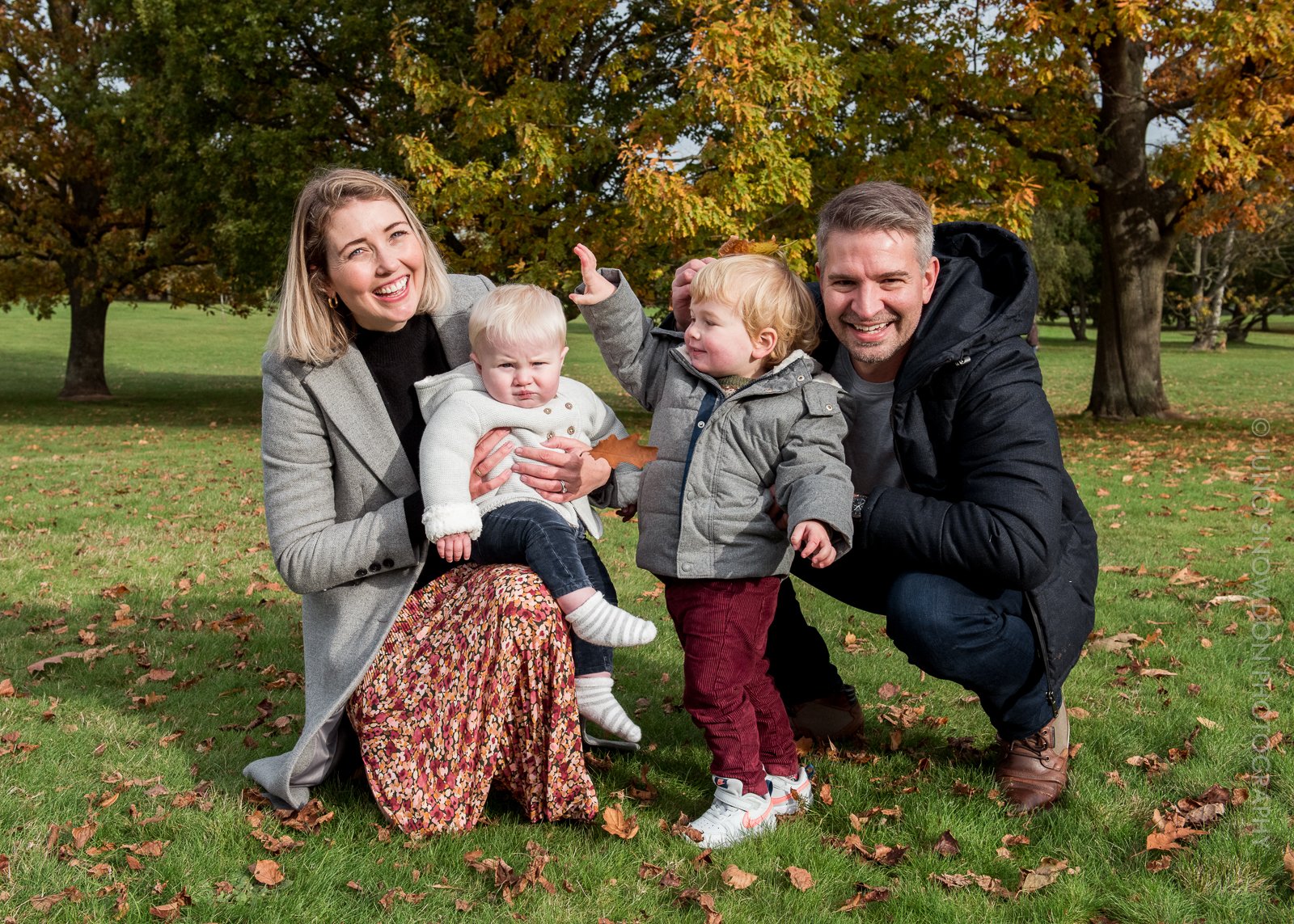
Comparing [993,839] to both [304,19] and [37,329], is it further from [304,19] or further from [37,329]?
[37,329]

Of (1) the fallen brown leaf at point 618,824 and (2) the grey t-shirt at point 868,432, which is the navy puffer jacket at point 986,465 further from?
(1) the fallen brown leaf at point 618,824

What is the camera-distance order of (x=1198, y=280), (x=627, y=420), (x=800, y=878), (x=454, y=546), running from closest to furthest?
(x=800, y=878) → (x=454, y=546) → (x=627, y=420) → (x=1198, y=280)

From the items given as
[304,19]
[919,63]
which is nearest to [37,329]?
[304,19]

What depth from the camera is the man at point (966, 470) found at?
3445 millimetres

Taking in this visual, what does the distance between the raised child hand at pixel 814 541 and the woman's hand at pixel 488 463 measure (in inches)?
39.9

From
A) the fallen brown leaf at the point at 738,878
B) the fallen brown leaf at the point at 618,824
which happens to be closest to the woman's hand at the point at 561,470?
the fallen brown leaf at the point at 618,824

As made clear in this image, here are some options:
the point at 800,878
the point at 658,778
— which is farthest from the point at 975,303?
the point at 658,778

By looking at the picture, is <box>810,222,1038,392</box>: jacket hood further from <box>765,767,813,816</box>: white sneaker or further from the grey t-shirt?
<box>765,767,813,816</box>: white sneaker

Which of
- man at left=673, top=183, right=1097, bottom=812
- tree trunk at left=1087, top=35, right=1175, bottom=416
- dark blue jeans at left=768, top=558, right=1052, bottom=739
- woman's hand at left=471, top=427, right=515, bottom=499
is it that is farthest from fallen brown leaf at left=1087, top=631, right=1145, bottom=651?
tree trunk at left=1087, top=35, right=1175, bottom=416

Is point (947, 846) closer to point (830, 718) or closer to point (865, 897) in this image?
point (865, 897)

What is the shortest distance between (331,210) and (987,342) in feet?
7.25

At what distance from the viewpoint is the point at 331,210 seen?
11.6ft

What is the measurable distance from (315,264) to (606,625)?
1598 millimetres

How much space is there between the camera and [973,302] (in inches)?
142
